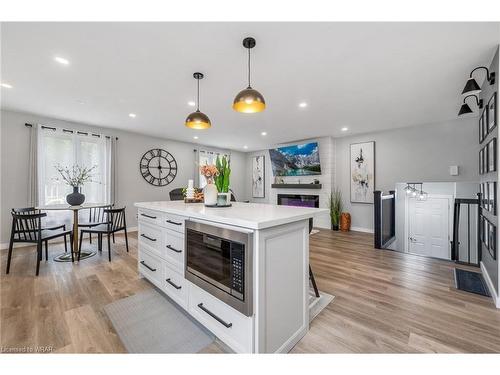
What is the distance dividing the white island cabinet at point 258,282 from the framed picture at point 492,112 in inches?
87.4

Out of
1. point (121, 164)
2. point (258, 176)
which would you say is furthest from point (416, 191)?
point (121, 164)

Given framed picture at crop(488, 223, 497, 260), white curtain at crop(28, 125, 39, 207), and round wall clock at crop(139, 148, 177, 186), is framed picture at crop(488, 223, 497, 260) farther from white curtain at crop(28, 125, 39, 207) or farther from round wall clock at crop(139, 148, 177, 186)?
white curtain at crop(28, 125, 39, 207)

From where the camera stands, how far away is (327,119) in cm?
417

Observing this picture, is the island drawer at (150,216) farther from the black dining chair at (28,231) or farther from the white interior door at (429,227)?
the white interior door at (429,227)

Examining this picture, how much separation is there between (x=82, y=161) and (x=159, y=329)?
14.2 feet

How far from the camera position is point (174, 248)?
6.21ft

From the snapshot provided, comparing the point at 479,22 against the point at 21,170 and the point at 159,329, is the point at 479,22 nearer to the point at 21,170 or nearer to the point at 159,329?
the point at 159,329

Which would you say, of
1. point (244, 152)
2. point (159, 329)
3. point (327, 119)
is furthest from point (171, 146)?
point (159, 329)

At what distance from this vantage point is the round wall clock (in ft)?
18.3

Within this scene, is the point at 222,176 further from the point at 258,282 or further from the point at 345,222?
the point at 345,222

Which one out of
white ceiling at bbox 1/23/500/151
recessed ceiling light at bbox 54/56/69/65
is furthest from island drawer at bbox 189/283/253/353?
recessed ceiling light at bbox 54/56/69/65

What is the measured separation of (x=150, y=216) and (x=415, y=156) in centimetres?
536

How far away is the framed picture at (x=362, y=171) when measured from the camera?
5246 mm

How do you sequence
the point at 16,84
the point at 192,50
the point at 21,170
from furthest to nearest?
the point at 21,170 → the point at 16,84 → the point at 192,50
